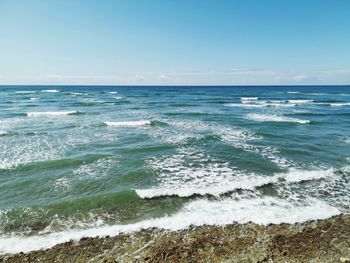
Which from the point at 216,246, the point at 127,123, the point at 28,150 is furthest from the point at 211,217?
the point at 127,123

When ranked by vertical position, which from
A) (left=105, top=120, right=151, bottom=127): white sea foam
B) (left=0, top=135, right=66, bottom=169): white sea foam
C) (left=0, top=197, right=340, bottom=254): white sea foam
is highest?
(left=105, top=120, right=151, bottom=127): white sea foam

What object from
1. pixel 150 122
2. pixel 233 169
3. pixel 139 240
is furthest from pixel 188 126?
pixel 139 240

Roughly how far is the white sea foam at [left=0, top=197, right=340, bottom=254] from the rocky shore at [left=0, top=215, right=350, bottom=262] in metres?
0.30

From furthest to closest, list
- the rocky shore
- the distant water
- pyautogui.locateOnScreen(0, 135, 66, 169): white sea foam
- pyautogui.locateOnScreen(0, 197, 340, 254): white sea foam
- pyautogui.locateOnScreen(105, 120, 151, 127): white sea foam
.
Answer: pyautogui.locateOnScreen(105, 120, 151, 127): white sea foam
pyautogui.locateOnScreen(0, 135, 66, 169): white sea foam
the distant water
pyautogui.locateOnScreen(0, 197, 340, 254): white sea foam
the rocky shore

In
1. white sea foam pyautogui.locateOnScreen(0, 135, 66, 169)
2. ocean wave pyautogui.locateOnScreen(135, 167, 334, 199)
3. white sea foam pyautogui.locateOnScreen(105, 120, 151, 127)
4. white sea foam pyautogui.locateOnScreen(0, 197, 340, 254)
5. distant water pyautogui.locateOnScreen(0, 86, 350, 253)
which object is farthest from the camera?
white sea foam pyautogui.locateOnScreen(105, 120, 151, 127)

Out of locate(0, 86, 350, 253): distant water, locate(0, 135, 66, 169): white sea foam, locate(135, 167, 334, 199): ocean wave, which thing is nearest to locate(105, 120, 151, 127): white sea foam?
locate(0, 86, 350, 253): distant water

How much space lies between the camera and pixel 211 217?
7.96 m

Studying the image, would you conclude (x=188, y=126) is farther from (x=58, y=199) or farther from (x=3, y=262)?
(x=3, y=262)

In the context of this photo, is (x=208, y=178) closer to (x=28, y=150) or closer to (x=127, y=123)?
(x=28, y=150)

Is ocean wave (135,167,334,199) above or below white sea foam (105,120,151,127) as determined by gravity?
below

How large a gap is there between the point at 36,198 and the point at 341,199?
11346 millimetres

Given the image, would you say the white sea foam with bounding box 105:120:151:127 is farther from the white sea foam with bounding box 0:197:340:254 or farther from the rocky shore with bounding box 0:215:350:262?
the rocky shore with bounding box 0:215:350:262

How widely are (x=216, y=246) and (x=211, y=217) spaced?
155 centimetres

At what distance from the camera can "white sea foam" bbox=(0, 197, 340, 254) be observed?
6.85 m
